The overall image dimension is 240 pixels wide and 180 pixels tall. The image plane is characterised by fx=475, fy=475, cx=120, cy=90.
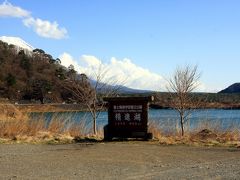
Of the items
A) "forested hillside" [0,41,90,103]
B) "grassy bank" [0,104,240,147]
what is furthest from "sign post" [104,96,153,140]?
"forested hillside" [0,41,90,103]

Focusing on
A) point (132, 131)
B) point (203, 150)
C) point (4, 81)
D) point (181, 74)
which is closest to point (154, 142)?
point (132, 131)

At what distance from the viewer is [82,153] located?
1237cm

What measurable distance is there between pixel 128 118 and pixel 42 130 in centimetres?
381

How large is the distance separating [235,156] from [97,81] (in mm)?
11336

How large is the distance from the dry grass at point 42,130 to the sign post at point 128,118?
125cm

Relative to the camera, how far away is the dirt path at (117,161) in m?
9.03

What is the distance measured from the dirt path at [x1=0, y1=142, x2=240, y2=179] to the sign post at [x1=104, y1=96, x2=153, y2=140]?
4.44 ft

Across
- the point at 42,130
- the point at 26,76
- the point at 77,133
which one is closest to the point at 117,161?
the point at 77,133

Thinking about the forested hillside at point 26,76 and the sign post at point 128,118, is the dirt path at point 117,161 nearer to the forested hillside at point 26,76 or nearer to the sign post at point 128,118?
the sign post at point 128,118

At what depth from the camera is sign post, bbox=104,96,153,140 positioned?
15711mm

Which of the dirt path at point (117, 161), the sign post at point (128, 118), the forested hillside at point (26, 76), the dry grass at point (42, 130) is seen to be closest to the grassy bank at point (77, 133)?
A: the dry grass at point (42, 130)

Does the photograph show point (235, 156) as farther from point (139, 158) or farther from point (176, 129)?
point (176, 129)

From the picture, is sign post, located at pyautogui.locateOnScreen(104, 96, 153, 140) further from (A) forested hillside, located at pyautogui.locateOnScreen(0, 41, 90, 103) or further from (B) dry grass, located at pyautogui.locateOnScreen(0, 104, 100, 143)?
(A) forested hillside, located at pyautogui.locateOnScreen(0, 41, 90, 103)

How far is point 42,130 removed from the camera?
58.9 ft
